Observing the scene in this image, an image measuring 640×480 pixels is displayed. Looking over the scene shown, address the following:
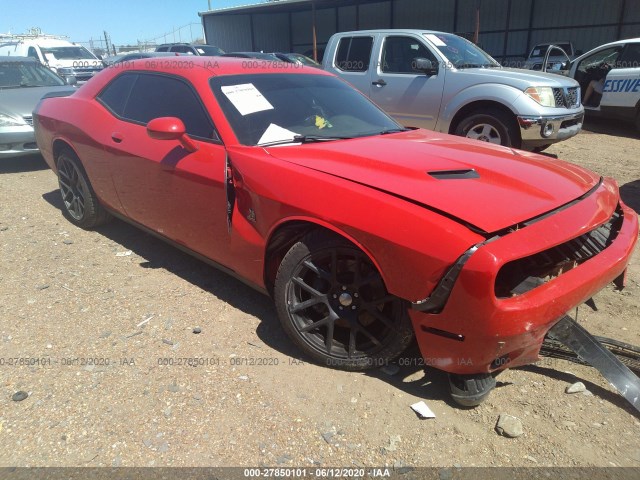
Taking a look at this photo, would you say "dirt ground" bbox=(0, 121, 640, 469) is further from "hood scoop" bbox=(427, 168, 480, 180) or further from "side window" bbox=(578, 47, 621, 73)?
"side window" bbox=(578, 47, 621, 73)

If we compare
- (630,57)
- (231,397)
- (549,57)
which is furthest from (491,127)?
(549,57)

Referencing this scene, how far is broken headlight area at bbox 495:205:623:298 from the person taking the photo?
2213 mm

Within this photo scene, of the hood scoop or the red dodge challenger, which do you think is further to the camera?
the hood scoop

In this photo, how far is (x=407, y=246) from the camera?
204cm

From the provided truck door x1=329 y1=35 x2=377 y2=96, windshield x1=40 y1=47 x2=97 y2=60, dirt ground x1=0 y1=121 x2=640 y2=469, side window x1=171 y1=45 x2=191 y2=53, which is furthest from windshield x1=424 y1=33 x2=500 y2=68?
windshield x1=40 y1=47 x2=97 y2=60

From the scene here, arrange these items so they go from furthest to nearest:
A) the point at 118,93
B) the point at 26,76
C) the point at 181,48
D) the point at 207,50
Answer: the point at 181,48 < the point at 207,50 < the point at 26,76 < the point at 118,93

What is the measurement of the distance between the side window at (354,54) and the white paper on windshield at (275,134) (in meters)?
4.98

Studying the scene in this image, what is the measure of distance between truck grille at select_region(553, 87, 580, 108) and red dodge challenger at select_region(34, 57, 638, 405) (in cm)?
381

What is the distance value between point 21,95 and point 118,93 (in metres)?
4.71

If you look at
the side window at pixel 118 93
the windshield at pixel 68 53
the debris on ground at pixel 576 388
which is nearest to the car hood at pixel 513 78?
the side window at pixel 118 93

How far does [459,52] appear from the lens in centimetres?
698

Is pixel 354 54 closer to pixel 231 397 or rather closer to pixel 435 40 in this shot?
pixel 435 40

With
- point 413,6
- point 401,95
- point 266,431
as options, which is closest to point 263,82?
point 266,431

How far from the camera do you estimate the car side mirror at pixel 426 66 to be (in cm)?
667
